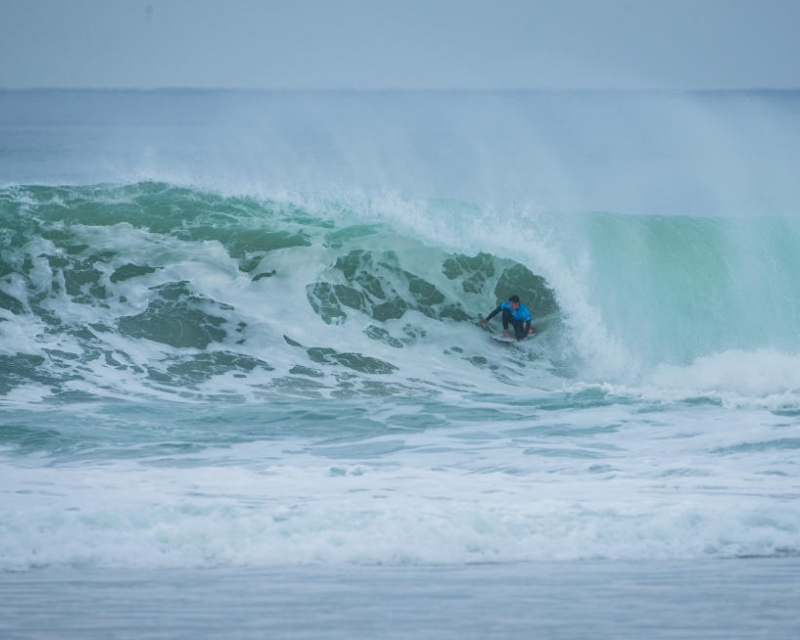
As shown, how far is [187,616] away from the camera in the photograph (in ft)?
18.4

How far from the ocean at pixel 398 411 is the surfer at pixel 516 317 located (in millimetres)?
188

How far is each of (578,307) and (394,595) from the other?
9834 millimetres

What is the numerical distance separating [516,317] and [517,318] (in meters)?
0.02

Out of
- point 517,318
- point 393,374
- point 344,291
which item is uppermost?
point 344,291

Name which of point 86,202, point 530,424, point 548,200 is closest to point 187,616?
point 530,424

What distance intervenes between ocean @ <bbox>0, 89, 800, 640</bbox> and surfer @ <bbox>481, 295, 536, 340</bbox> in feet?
0.62

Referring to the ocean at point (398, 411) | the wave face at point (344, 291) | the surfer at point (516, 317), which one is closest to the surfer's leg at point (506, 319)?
the surfer at point (516, 317)

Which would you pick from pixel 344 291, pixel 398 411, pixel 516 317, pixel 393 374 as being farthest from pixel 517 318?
pixel 398 411

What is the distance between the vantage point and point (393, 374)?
13.2 metres

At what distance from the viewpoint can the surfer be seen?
14.6 m

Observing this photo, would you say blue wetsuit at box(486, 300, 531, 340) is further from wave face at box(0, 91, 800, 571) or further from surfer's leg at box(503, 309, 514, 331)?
wave face at box(0, 91, 800, 571)

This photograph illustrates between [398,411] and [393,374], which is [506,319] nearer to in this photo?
[393,374]

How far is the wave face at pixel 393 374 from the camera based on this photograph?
7227mm

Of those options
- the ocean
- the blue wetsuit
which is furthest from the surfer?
the ocean
